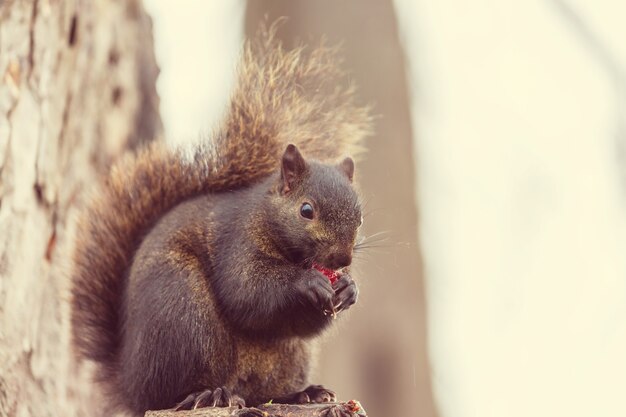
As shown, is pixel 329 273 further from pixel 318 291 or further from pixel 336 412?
pixel 336 412

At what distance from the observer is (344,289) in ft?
6.93

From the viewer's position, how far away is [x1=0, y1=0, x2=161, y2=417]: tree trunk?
2.42 metres

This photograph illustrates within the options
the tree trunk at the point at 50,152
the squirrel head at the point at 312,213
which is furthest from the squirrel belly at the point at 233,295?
the tree trunk at the point at 50,152

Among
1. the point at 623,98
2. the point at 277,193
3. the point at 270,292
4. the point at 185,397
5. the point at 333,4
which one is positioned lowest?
the point at 185,397

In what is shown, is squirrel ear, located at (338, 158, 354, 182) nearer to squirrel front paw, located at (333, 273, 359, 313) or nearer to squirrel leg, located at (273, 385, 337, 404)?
squirrel front paw, located at (333, 273, 359, 313)

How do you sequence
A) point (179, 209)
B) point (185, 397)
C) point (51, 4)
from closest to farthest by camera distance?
point (185, 397) < point (179, 209) < point (51, 4)

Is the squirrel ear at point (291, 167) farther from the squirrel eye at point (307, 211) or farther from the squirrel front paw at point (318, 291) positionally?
the squirrel front paw at point (318, 291)

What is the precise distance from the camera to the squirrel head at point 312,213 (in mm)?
2066

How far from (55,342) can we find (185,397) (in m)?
0.81

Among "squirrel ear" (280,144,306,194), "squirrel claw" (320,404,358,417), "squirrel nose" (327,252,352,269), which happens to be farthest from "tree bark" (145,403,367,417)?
"squirrel ear" (280,144,306,194)

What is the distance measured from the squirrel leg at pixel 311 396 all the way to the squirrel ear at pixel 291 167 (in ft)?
1.86

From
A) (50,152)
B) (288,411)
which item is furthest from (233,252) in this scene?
(50,152)

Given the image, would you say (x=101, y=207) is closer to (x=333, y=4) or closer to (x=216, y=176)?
(x=216, y=176)

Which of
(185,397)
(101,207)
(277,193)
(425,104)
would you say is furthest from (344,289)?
(425,104)
